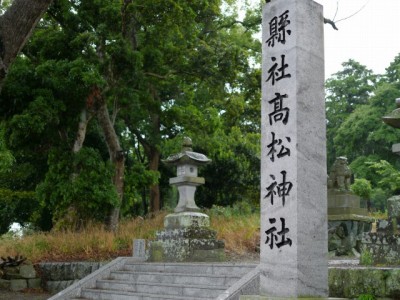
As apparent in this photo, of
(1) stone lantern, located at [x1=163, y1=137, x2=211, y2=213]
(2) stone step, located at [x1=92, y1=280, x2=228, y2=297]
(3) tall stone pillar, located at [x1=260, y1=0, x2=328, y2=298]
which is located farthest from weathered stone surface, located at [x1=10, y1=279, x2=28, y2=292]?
(3) tall stone pillar, located at [x1=260, y1=0, x2=328, y2=298]

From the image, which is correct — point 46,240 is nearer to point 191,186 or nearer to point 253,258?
point 191,186

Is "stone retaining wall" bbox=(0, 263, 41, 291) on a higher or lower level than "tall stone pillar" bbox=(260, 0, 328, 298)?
lower

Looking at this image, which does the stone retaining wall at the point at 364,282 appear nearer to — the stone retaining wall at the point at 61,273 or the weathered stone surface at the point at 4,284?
the stone retaining wall at the point at 61,273

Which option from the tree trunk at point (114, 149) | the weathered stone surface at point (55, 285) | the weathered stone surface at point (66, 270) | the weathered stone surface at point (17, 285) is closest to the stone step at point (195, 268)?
the weathered stone surface at point (66, 270)

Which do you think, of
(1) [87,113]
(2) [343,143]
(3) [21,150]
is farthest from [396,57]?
(3) [21,150]

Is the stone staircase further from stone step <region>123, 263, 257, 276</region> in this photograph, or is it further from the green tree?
the green tree

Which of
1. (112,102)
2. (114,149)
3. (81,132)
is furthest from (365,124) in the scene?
(81,132)

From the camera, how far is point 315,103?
562cm

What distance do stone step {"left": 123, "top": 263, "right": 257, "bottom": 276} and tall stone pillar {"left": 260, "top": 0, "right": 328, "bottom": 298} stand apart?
271 centimetres

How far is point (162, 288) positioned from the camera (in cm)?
875

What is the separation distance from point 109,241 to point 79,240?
803 mm

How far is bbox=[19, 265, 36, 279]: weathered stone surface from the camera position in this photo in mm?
11828

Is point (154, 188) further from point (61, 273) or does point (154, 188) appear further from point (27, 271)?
point (27, 271)

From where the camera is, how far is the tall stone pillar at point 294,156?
5.26 meters
